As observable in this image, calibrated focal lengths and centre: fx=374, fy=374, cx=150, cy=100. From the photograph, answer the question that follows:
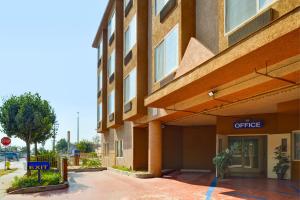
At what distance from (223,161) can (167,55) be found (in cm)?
631

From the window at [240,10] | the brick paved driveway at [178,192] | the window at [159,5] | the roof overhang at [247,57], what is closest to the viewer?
the roof overhang at [247,57]

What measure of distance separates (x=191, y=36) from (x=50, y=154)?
16.6 meters

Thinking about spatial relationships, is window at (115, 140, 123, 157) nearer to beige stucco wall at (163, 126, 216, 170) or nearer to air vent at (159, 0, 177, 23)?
beige stucco wall at (163, 126, 216, 170)

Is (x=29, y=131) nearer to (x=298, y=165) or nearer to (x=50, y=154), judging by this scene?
(x=50, y=154)

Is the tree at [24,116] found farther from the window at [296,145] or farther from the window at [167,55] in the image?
the window at [296,145]

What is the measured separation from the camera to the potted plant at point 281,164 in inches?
734

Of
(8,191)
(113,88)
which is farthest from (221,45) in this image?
(113,88)

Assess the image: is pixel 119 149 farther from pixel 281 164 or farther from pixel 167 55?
pixel 281 164

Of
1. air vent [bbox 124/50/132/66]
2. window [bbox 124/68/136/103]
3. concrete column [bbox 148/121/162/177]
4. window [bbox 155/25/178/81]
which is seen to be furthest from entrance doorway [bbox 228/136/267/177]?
air vent [bbox 124/50/132/66]

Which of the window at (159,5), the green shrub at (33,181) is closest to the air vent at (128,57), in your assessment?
the window at (159,5)

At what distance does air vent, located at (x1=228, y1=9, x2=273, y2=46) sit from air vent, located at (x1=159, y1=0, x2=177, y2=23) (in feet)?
21.4

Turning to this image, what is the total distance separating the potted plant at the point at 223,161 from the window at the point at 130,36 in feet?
34.3

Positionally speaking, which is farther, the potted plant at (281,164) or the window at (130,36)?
the window at (130,36)

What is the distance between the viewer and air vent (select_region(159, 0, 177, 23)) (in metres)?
18.7
